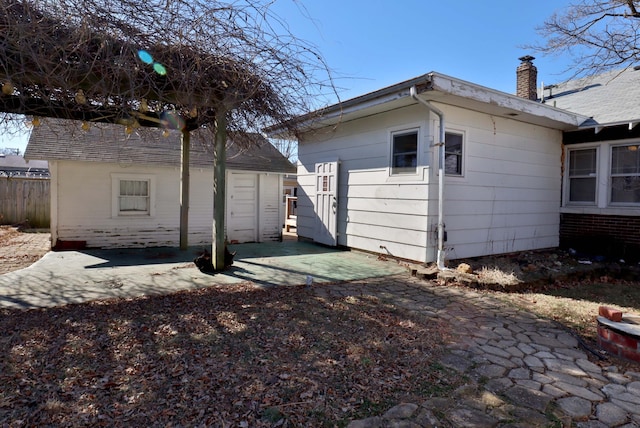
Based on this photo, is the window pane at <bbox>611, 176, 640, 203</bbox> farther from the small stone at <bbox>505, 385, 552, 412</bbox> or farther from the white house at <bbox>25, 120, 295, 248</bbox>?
the white house at <bbox>25, 120, 295, 248</bbox>

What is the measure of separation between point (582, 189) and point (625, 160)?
996mm

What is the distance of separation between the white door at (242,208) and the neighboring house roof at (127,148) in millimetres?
451

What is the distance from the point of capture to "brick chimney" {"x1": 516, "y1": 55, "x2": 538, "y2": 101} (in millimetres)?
9469

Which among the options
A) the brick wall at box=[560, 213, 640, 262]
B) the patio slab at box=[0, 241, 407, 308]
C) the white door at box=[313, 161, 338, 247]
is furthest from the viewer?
the white door at box=[313, 161, 338, 247]

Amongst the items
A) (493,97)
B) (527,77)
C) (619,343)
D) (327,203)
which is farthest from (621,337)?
(527,77)

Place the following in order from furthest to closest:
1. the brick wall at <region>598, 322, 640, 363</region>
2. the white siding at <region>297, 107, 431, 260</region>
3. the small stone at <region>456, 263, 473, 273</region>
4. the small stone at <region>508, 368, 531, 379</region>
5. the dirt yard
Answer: the dirt yard → the white siding at <region>297, 107, 431, 260</region> → the small stone at <region>456, 263, 473, 273</region> → the brick wall at <region>598, 322, 640, 363</region> → the small stone at <region>508, 368, 531, 379</region>

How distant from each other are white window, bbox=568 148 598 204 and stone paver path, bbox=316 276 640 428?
18.1 feet

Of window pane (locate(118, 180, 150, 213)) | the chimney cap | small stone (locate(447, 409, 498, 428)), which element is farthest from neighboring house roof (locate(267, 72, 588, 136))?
window pane (locate(118, 180, 150, 213))

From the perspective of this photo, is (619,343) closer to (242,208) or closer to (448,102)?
(448,102)

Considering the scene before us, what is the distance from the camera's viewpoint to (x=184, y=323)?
3.65m

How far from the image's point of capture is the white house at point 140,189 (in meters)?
8.06

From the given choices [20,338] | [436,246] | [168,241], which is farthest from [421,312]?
[168,241]

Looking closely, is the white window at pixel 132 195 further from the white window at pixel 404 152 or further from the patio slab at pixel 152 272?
the white window at pixel 404 152

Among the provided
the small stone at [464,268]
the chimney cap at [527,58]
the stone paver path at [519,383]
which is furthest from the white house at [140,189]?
the chimney cap at [527,58]
